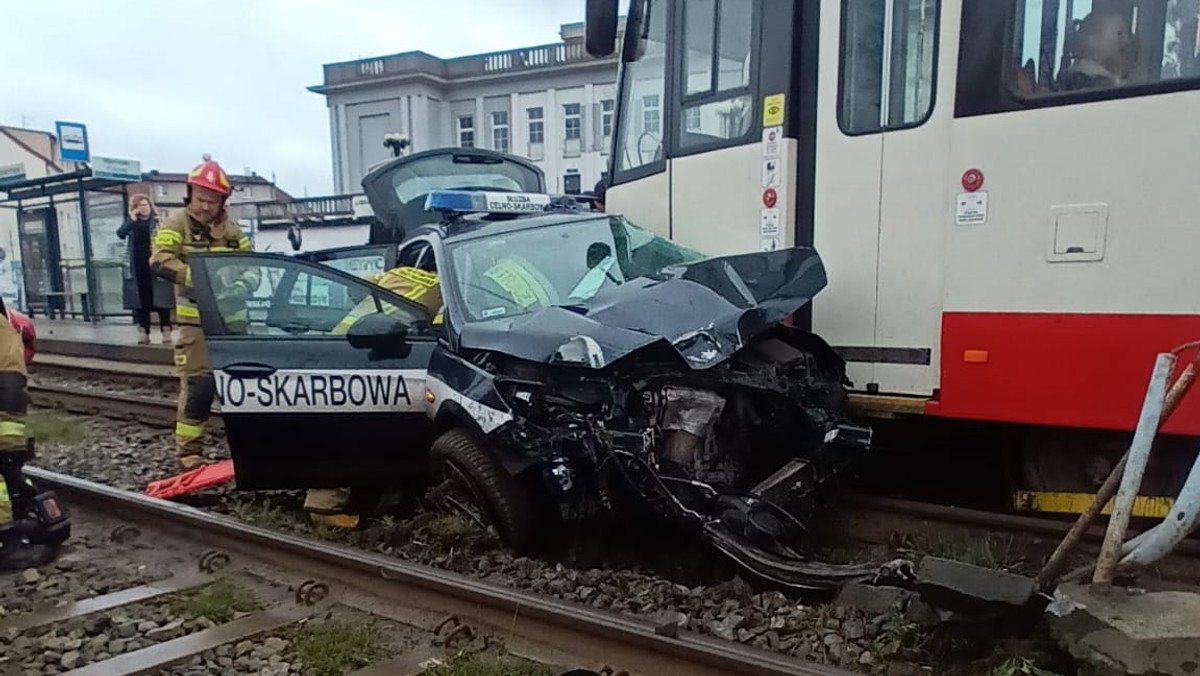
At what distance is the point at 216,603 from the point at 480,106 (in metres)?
40.3

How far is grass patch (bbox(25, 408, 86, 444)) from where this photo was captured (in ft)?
25.8

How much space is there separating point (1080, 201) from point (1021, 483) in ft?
4.69

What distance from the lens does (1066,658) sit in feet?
9.73

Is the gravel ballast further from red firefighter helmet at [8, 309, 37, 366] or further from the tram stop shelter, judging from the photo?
the tram stop shelter

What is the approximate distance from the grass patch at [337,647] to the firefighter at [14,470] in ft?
6.11

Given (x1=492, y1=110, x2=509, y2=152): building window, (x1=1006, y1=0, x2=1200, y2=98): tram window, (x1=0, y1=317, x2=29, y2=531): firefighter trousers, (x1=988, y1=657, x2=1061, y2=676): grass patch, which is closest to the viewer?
(x1=988, y1=657, x2=1061, y2=676): grass patch

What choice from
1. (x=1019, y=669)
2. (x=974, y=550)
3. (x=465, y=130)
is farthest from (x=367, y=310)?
(x=465, y=130)

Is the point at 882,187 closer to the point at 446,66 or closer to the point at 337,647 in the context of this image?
the point at 337,647

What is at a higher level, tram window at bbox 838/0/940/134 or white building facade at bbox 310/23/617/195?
white building facade at bbox 310/23/617/195

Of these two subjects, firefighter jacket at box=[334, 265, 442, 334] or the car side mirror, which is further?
firefighter jacket at box=[334, 265, 442, 334]

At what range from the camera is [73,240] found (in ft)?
61.8

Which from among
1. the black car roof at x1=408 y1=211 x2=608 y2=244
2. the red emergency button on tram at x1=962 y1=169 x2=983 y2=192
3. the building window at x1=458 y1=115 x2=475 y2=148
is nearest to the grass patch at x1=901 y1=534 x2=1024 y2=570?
the red emergency button on tram at x1=962 y1=169 x2=983 y2=192

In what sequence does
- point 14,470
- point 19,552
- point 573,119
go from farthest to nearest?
1. point 573,119
2. point 14,470
3. point 19,552

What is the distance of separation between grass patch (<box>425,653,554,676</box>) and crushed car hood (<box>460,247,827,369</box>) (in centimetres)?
121
